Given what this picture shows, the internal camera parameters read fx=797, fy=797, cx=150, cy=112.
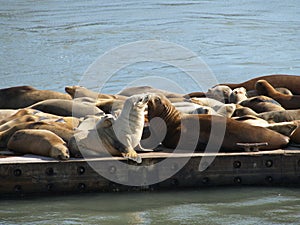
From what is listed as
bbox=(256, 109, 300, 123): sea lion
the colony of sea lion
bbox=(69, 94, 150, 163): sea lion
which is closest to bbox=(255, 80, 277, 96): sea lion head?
the colony of sea lion

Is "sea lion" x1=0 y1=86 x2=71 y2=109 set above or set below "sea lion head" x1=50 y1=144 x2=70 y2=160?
above

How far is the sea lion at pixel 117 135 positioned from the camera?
687 cm

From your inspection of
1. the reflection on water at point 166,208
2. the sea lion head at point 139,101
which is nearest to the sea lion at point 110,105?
the sea lion head at point 139,101

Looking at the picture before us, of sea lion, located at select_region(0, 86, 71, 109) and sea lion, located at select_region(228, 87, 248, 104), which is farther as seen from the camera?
sea lion, located at select_region(0, 86, 71, 109)

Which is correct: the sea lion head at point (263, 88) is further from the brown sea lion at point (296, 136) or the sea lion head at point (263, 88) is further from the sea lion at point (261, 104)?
the brown sea lion at point (296, 136)

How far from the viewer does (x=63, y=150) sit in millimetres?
6766

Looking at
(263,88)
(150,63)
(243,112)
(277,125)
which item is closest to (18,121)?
(243,112)

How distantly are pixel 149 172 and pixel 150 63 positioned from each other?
8.46 meters

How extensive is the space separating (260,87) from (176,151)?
Answer: 2.34 m

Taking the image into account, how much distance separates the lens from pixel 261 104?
832cm

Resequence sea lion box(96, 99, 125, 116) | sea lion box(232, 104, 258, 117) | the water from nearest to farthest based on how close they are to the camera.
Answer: the water, sea lion box(232, 104, 258, 117), sea lion box(96, 99, 125, 116)

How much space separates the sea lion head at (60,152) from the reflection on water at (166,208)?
35 cm

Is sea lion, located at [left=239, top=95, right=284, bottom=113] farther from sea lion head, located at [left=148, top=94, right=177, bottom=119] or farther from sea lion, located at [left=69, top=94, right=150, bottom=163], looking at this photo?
sea lion, located at [left=69, top=94, right=150, bottom=163]

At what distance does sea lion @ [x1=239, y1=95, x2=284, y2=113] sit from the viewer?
822cm
